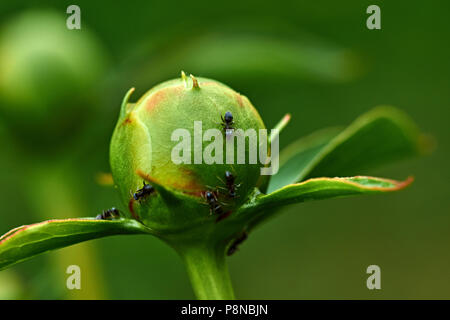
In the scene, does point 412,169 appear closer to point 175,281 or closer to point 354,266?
point 354,266

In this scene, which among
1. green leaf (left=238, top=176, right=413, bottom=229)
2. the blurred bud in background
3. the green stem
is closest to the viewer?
green leaf (left=238, top=176, right=413, bottom=229)

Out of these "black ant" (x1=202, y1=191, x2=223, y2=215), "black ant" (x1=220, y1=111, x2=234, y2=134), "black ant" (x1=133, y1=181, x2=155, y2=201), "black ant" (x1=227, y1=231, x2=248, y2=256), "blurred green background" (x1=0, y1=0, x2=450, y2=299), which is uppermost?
"blurred green background" (x1=0, y1=0, x2=450, y2=299)

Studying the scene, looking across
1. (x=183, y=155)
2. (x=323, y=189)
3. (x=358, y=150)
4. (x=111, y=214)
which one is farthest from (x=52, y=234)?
(x=358, y=150)

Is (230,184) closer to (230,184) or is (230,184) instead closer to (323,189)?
(230,184)

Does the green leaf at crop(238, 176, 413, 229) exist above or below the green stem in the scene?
above

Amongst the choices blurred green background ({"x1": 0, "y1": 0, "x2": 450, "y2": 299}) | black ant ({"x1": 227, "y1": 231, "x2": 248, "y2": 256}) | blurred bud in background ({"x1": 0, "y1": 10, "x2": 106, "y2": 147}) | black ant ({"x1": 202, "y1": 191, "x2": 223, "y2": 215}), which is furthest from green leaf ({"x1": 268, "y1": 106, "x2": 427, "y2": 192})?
blurred bud in background ({"x1": 0, "y1": 10, "x2": 106, "y2": 147})

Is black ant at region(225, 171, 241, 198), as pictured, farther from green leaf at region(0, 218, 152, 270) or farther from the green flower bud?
green leaf at region(0, 218, 152, 270)

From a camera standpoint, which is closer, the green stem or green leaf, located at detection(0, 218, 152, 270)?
green leaf, located at detection(0, 218, 152, 270)

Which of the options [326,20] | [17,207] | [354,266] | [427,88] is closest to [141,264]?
[17,207]

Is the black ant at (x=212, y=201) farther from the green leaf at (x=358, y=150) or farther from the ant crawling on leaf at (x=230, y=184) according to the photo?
the green leaf at (x=358, y=150)
